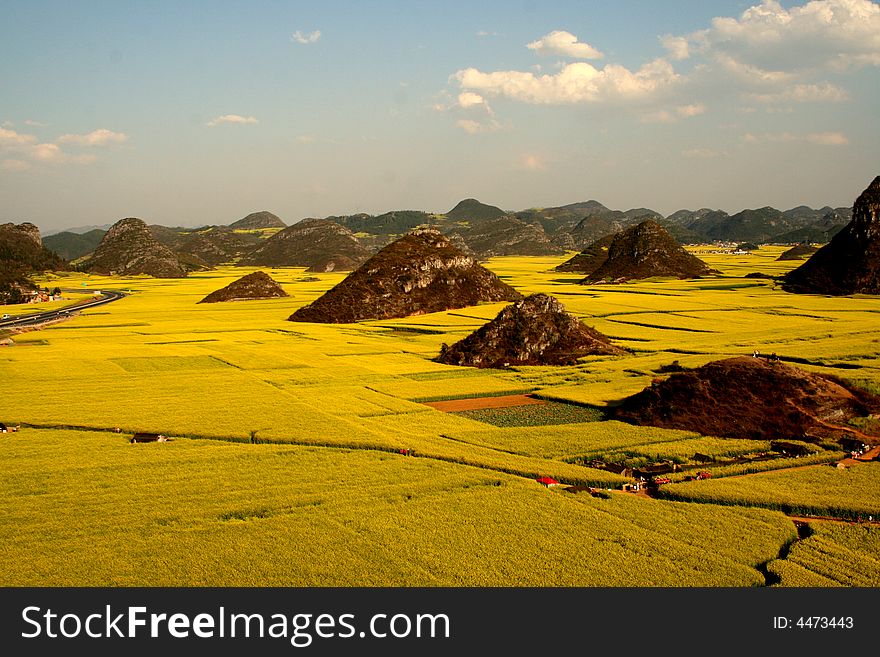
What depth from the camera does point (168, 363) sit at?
43.8m

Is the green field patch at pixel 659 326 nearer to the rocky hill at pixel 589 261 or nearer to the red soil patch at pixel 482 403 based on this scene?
the red soil patch at pixel 482 403

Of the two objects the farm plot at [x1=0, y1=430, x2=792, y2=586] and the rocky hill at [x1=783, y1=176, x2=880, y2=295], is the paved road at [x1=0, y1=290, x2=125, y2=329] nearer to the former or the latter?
the farm plot at [x1=0, y1=430, x2=792, y2=586]

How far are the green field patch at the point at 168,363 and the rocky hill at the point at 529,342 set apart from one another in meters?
15.6

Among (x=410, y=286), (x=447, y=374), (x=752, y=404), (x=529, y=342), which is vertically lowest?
(x=447, y=374)

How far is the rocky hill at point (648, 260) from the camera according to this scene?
122875mm

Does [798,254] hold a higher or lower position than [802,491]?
higher

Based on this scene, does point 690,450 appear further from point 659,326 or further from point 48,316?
point 48,316

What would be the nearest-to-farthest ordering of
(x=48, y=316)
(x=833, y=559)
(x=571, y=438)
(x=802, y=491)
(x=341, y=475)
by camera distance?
(x=833, y=559) < (x=802, y=491) < (x=341, y=475) < (x=571, y=438) < (x=48, y=316)

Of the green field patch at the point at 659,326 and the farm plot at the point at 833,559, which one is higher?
the green field patch at the point at 659,326

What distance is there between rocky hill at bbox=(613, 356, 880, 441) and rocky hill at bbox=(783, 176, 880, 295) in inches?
2693

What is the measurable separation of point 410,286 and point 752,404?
52622 mm

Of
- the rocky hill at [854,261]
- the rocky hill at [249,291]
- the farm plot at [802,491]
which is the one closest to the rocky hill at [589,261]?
the rocky hill at [854,261]

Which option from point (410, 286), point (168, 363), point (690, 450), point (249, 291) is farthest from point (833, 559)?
point (249, 291)
